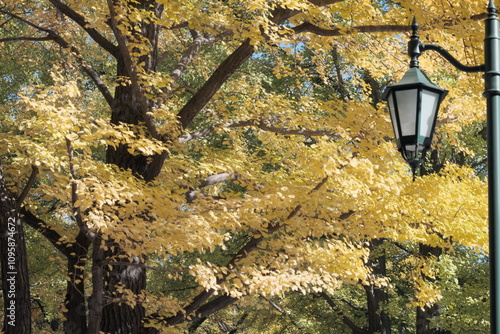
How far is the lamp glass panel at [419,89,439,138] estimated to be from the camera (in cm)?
402

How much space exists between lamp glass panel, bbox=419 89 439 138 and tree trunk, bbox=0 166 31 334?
6363 millimetres

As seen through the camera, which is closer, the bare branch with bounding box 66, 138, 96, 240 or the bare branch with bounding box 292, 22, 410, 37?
the bare branch with bounding box 66, 138, 96, 240

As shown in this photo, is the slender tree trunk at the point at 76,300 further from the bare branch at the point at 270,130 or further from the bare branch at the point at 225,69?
the bare branch at the point at 225,69

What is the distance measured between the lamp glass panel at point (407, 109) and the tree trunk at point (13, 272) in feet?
20.6

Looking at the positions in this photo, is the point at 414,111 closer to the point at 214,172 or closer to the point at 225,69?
the point at 225,69

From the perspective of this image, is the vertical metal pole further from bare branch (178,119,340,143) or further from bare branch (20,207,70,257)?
bare branch (20,207,70,257)

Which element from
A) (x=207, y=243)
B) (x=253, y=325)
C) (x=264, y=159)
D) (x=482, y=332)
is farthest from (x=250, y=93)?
(x=253, y=325)

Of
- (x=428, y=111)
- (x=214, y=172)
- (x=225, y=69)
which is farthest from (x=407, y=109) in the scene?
(x=214, y=172)

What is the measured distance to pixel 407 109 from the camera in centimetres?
403

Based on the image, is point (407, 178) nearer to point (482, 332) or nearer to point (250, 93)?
point (250, 93)

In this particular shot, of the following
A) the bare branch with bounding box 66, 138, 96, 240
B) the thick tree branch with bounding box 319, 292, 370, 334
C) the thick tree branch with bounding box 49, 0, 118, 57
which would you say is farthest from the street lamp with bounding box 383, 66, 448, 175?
the thick tree branch with bounding box 319, 292, 370, 334

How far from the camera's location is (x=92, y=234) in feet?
25.4

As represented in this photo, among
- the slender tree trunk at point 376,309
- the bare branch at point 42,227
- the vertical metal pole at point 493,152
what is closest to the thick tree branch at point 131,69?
the bare branch at point 42,227

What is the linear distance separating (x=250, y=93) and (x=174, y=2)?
5.32 m
